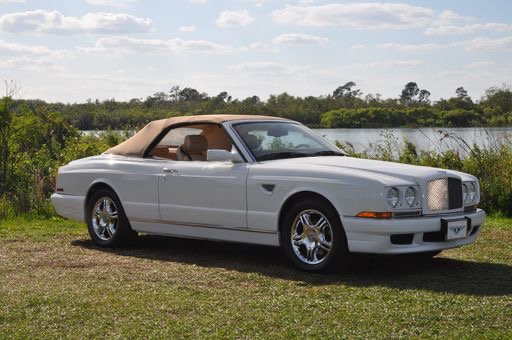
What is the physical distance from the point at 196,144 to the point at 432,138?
26.6 feet

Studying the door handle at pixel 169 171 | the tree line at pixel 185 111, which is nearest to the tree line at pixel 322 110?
the tree line at pixel 185 111

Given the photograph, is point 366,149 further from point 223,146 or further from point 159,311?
point 159,311

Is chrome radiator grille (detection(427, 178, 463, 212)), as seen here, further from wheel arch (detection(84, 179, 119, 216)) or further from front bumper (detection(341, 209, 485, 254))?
wheel arch (detection(84, 179, 119, 216))

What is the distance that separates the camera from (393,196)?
25.2 ft

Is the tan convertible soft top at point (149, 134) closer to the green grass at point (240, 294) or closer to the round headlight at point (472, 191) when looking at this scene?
the green grass at point (240, 294)

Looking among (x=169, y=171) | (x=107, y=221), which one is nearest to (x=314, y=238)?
(x=169, y=171)

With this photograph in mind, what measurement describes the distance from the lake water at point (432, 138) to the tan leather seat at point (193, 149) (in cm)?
542

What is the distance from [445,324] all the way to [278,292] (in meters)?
1.65

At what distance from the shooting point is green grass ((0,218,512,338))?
595 cm

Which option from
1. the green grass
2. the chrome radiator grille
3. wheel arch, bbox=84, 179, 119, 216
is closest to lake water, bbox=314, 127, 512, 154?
wheel arch, bbox=84, 179, 119, 216

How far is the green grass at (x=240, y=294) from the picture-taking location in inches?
234

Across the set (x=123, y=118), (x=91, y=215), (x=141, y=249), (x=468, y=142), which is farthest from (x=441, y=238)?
(x=123, y=118)

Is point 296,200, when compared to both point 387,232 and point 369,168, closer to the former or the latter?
point 369,168

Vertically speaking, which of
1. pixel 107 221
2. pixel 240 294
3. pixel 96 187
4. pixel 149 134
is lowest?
pixel 240 294
